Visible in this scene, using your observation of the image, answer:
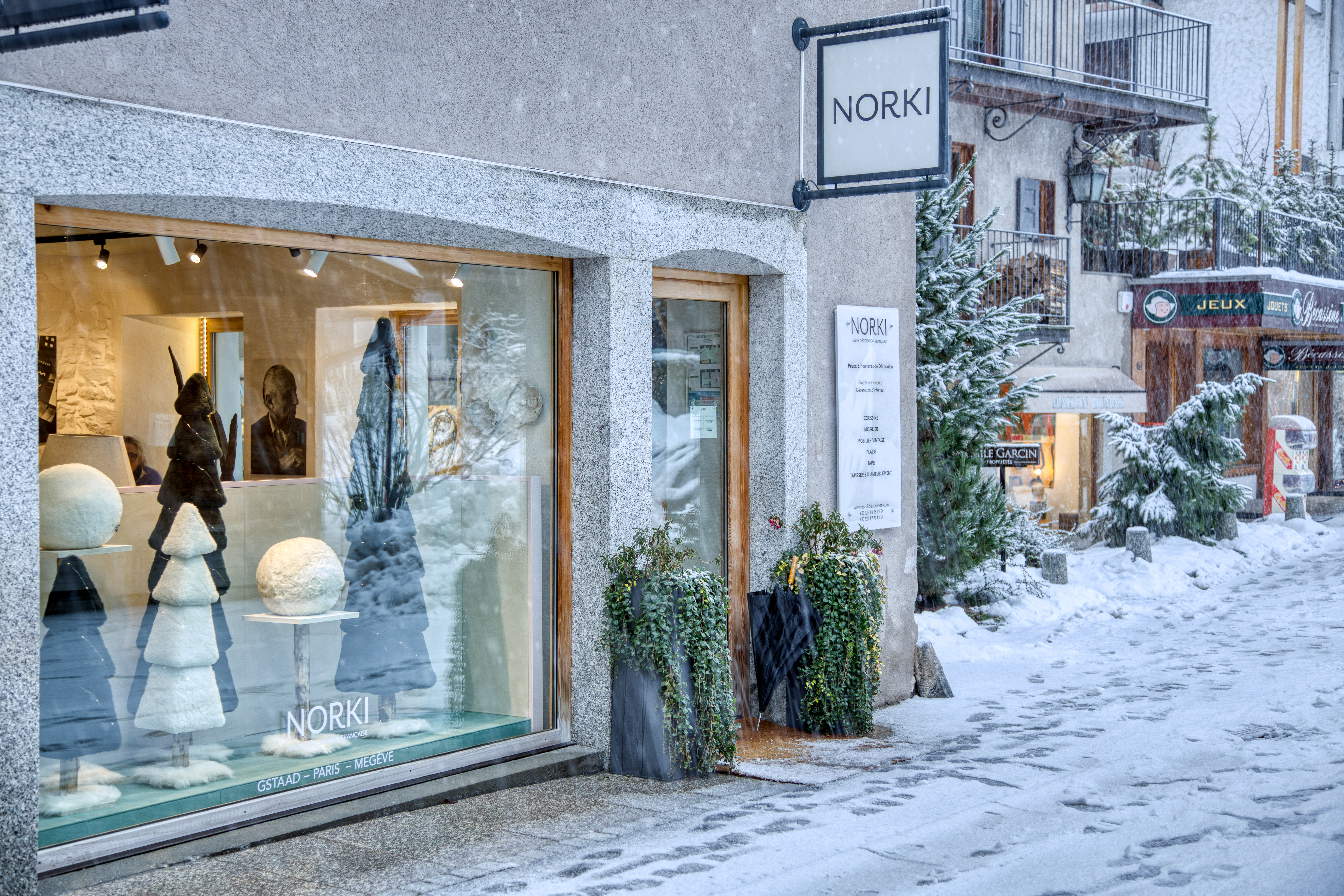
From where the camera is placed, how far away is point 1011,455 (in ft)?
43.0

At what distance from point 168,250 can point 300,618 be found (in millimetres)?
1639

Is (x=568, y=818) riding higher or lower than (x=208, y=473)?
lower

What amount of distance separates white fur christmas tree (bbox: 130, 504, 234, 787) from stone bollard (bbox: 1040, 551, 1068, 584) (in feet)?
33.0

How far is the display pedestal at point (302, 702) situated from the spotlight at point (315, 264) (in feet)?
4.77

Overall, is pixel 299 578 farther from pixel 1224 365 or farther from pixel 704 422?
pixel 1224 365

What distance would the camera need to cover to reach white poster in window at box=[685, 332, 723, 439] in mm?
7891

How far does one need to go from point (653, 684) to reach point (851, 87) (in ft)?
11.4

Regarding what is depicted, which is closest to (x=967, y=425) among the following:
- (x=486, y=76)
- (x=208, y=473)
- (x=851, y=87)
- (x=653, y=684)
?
(x=851, y=87)

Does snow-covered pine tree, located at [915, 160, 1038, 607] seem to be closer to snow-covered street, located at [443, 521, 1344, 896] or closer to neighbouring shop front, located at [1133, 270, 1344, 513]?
snow-covered street, located at [443, 521, 1344, 896]

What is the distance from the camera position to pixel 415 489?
6.45 metres

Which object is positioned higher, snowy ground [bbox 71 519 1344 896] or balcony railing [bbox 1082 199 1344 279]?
balcony railing [bbox 1082 199 1344 279]

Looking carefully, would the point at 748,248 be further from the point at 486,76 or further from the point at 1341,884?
the point at 1341,884

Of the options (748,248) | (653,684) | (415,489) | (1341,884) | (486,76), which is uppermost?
(486,76)

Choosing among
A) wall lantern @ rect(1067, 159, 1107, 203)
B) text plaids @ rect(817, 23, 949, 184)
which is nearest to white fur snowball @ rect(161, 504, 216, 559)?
text plaids @ rect(817, 23, 949, 184)
